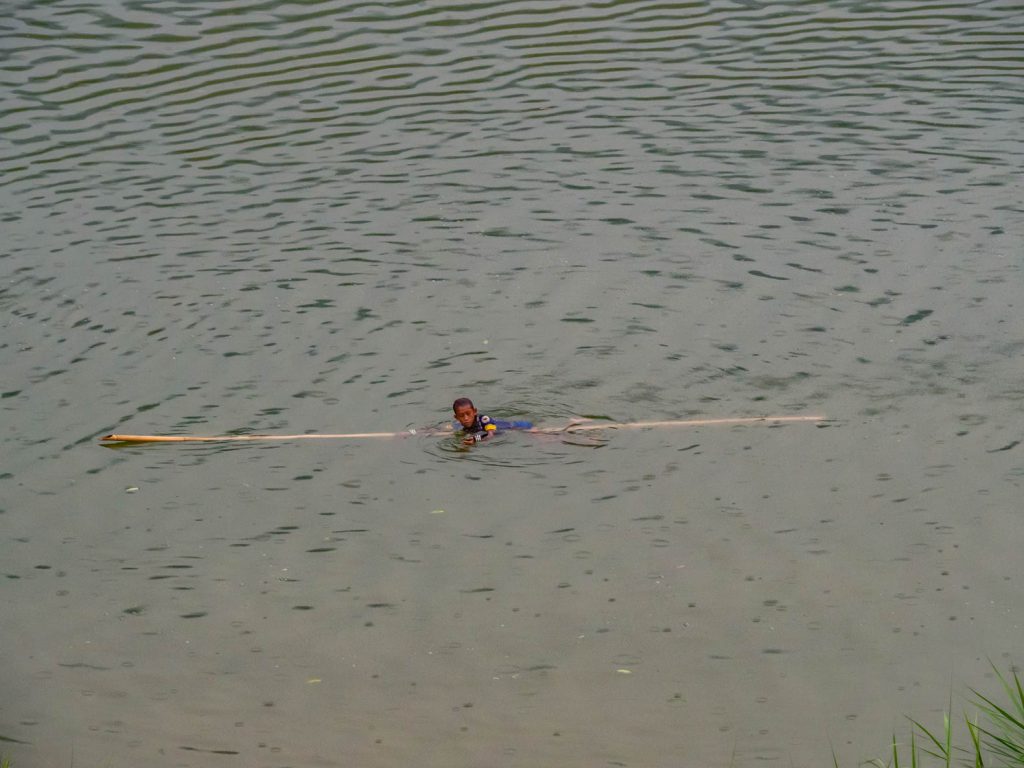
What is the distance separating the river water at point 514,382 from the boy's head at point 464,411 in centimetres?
42

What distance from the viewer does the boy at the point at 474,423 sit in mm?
14734

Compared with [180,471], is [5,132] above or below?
above

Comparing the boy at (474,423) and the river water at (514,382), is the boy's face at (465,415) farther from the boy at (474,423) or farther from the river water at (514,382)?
the river water at (514,382)

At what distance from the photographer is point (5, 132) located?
24016mm

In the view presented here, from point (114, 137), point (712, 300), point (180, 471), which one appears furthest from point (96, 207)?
point (712, 300)

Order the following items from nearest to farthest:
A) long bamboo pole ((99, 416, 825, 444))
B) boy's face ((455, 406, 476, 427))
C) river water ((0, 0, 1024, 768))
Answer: river water ((0, 0, 1024, 768))
boy's face ((455, 406, 476, 427))
long bamboo pole ((99, 416, 825, 444))

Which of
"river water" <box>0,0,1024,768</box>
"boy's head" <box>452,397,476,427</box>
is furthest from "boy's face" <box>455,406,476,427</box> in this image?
"river water" <box>0,0,1024,768</box>

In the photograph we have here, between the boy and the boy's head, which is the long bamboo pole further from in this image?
the boy's head

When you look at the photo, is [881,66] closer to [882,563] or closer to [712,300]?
[712,300]

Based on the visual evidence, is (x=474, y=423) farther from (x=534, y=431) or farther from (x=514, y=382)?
(x=514, y=382)

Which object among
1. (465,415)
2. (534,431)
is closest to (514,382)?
(534,431)

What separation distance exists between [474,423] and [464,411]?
254mm

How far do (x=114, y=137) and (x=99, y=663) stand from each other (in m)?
13.5

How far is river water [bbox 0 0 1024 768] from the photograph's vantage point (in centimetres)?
1186
